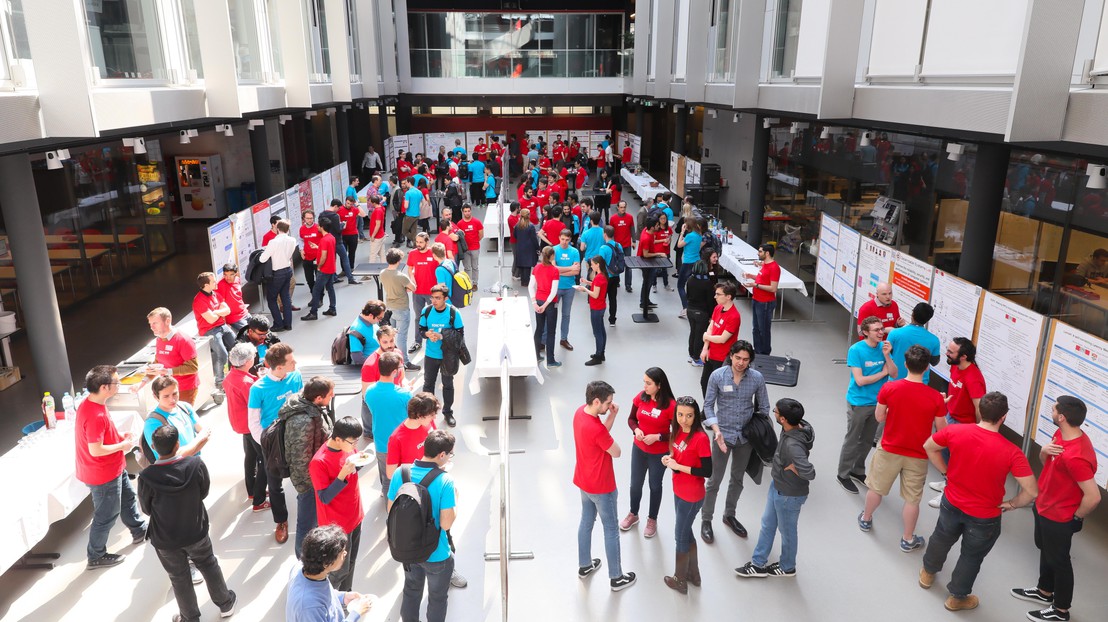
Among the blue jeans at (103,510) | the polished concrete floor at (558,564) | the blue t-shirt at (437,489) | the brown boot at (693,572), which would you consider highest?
the blue t-shirt at (437,489)

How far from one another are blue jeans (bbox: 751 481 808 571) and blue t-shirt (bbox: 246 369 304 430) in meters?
3.66

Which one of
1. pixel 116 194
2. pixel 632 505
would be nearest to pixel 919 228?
pixel 632 505

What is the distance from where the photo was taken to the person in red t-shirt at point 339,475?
173 inches

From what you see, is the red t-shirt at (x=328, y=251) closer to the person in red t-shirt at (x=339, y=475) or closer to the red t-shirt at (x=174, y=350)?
the red t-shirt at (x=174, y=350)

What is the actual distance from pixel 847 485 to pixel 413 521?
4.48 metres

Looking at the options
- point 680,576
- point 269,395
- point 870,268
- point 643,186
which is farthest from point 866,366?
point 643,186

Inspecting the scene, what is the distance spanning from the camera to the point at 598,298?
9125mm

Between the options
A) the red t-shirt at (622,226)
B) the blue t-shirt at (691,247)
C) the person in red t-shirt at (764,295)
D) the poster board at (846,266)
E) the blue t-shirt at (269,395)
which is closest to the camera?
the blue t-shirt at (269,395)

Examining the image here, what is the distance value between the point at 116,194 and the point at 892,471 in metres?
15.0

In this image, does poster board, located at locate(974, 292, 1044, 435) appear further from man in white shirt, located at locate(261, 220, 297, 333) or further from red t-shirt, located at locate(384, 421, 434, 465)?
man in white shirt, located at locate(261, 220, 297, 333)

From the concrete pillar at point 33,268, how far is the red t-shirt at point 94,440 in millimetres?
2059

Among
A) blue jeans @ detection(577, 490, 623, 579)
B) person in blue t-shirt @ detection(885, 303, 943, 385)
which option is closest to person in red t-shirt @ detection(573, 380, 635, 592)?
blue jeans @ detection(577, 490, 623, 579)

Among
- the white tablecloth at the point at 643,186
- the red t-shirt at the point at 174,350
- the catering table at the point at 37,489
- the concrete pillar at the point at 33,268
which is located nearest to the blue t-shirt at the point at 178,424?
the catering table at the point at 37,489

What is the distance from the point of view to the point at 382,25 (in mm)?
23688
